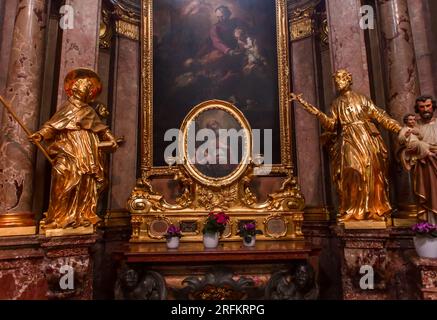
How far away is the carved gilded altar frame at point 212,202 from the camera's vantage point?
571 cm

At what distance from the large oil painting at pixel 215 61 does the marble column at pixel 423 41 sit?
2.20 m

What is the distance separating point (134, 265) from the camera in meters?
4.75

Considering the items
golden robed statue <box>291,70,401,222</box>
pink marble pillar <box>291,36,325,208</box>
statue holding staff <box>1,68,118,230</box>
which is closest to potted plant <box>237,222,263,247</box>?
golden robed statue <box>291,70,401,222</box>

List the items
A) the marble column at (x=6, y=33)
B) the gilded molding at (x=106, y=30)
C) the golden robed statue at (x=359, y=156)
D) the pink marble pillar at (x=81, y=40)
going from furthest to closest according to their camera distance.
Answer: the gilded molding at (x=106, y=30) < the marble column at (x=6, y=33) < the pink marble pillar at (x=81, y=40) < the golden robed statue at (x=359, y=156)

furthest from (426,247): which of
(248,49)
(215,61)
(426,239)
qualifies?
(215,61)

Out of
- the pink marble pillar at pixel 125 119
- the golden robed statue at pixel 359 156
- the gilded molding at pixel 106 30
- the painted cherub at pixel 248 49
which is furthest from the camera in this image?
the painted cherub at pixel 248 49

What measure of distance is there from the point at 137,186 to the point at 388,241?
3.77m

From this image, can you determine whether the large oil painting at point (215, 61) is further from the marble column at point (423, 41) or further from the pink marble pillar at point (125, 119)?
the marble column at point (423, 41)

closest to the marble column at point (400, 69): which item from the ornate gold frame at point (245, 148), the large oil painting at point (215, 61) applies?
the large oil painting at point (215, 61)

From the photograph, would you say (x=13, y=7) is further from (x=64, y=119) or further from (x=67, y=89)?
(x=64, y=119)

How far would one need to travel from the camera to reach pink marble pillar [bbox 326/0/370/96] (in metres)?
5.30

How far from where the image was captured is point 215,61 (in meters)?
6.50

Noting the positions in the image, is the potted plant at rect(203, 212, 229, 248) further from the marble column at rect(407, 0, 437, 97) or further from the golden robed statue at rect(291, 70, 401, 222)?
the marble column at rect(407, 0, 437, 97)
